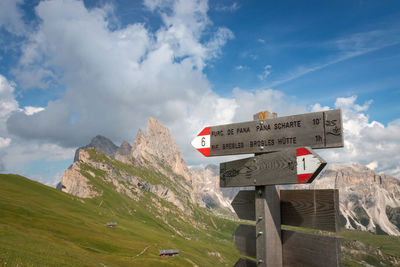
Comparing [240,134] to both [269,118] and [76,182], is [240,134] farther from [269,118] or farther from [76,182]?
[76,182]

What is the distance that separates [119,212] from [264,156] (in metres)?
198

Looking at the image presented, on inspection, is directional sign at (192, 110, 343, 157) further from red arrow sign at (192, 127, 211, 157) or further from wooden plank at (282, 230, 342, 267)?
wooden plank at (282, 230, 342, 267)

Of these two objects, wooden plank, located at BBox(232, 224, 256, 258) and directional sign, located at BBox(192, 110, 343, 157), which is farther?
wooden plank, located at BBox(232, 224, 256, 258)

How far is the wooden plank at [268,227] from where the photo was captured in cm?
612

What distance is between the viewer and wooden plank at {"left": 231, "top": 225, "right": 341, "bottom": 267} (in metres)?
5.19

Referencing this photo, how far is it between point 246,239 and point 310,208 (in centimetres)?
219

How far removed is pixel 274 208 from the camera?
251 inches

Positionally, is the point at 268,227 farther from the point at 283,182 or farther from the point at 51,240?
the point at 51,240

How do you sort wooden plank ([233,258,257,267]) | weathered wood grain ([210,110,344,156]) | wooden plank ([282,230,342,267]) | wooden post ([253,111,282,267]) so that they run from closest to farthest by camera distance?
wooden plank ([282,230,342,267]), weathered wood grain ([210,110,344,156]), wooden post ([253,111,282,267]), wooden plank ([233,258,257,267])

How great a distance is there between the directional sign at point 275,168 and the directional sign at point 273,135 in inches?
12.4

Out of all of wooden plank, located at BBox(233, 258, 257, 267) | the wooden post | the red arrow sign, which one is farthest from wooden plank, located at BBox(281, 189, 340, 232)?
the red arrow sign

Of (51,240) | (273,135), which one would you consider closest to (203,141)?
(273,135)

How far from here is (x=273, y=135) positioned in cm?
660

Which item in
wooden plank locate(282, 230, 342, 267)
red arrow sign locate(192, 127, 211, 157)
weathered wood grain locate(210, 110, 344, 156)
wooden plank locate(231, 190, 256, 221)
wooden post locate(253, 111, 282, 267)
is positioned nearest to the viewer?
wooden plank locate(282, 230, 342, 267)
